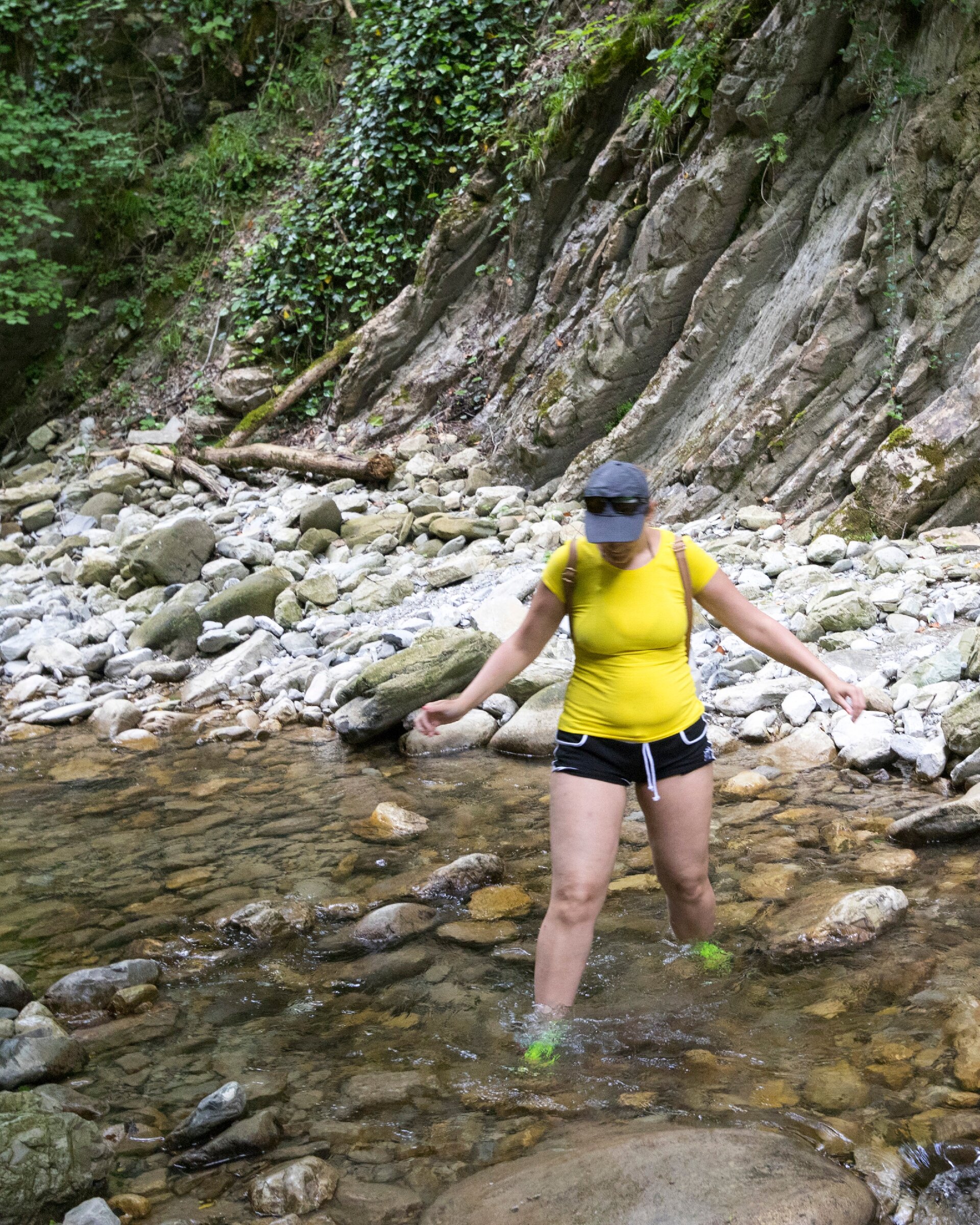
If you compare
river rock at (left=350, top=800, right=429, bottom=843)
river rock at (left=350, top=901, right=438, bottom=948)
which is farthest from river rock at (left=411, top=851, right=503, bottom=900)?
river rock at (left=350, top=800, right=429, bottom=843)

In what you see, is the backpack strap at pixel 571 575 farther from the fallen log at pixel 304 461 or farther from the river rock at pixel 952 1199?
the fallen log at pixel 304 461

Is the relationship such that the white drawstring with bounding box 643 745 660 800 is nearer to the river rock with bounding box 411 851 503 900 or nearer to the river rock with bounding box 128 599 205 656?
the river rock with bounding box 411 851 503 900

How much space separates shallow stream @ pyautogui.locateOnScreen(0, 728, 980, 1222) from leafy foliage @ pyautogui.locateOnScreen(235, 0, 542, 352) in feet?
35.3

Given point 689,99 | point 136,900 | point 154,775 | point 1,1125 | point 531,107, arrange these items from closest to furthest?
point 1,1125 < point 136,900 < point 154,775 < point 689,99 < point 531,107

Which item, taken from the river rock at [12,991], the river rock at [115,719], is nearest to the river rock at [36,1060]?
the river rock at [12,991]

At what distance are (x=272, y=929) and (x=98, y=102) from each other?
18086 mm

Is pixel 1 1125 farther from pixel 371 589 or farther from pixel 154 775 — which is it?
pixel 371 589

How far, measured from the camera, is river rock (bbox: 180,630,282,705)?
8383 mm

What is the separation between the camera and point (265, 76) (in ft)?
58.1

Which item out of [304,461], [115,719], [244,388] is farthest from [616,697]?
[244,388]

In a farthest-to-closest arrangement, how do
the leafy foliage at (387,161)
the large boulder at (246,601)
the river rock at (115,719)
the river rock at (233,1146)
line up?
the leafy foliage at (387,161) < the large boulder at (246,601) < the river rock at (115,719) < the river rock at (233,1146)

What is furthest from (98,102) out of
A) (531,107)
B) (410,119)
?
(531,107)

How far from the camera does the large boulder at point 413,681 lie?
6.98 m

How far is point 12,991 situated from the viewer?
363 centimetres
